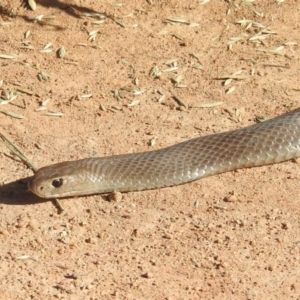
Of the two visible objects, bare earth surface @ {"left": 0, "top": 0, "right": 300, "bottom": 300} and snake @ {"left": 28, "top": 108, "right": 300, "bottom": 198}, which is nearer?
bare earth surface @ {"left": 0, "top": 0, "right": 300, "bottom": 300}

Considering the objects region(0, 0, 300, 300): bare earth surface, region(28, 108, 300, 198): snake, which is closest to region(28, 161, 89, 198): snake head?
region(28, 108, 300, 198): snake

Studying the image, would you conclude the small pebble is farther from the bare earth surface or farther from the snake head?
the snake head

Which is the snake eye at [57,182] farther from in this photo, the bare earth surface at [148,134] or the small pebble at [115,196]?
the small pebble at [115,196]

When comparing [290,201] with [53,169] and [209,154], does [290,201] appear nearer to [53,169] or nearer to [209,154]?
[209,154]

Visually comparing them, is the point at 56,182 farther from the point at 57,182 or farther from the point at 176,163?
the point at 176,163

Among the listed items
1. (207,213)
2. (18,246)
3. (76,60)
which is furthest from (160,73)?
(18,246)

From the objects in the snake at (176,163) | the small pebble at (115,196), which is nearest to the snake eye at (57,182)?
the snake at (176,163)
